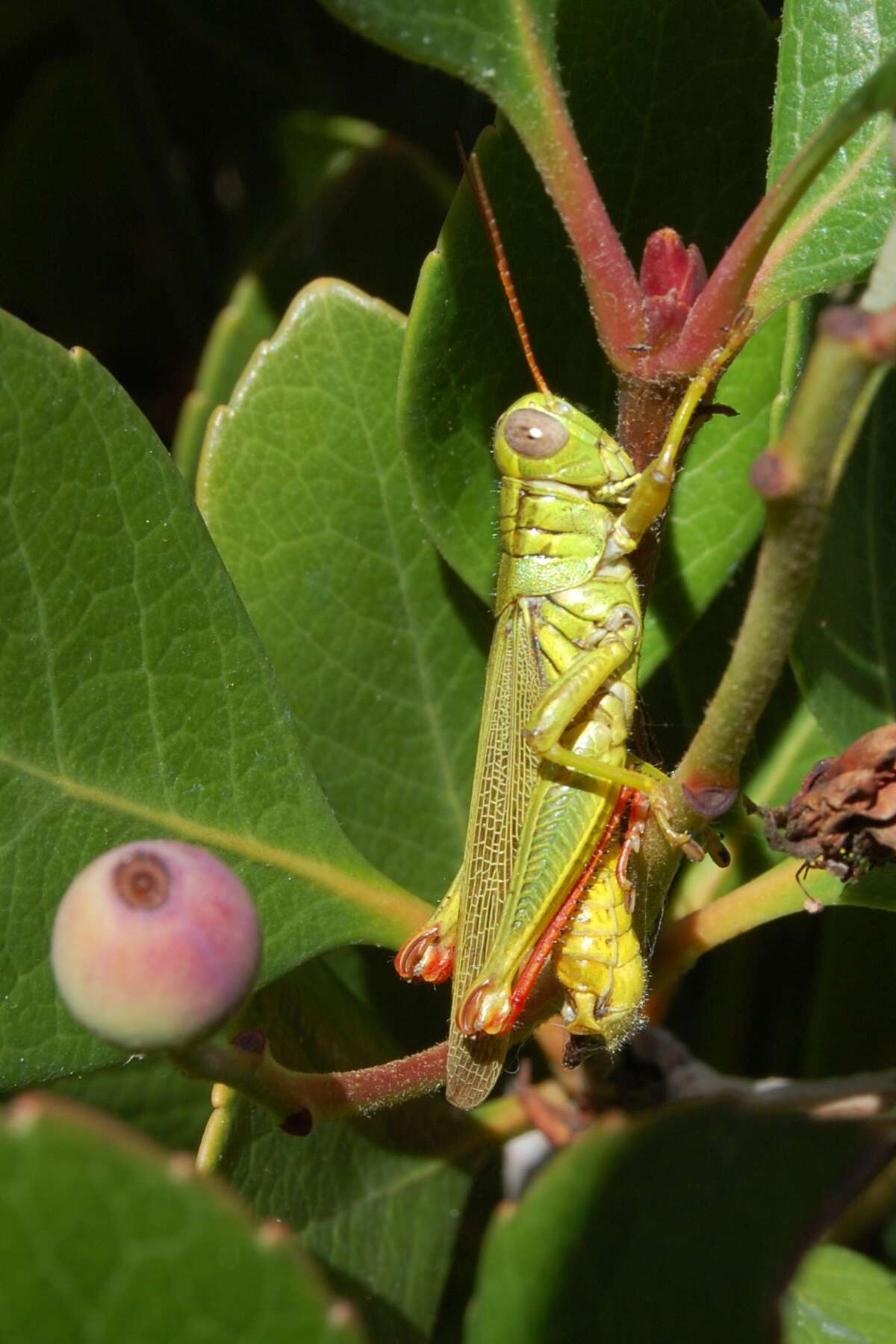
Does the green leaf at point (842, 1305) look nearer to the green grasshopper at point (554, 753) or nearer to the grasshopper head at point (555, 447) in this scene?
the green grasshopper at point (554, 753)

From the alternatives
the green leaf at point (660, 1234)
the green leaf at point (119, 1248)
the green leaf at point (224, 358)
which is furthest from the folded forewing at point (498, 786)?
the green leaf at point (119, 1248)

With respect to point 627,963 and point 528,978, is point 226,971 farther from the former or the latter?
point 528,978

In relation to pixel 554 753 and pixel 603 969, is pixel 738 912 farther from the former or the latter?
pixel 554 753

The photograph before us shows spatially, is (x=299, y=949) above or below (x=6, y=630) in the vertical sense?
below

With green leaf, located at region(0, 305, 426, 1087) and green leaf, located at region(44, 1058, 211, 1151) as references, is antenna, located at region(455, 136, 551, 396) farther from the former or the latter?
green leaf, located at region(44, 1058, 211, 1151)

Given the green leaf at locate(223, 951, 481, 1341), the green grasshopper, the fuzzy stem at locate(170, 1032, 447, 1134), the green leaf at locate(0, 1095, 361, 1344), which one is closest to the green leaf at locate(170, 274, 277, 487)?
the green grasshopper

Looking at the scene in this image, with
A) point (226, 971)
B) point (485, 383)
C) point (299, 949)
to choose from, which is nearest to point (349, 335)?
point (485, 383)

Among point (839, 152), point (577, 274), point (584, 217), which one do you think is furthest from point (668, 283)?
point (577, 274)
